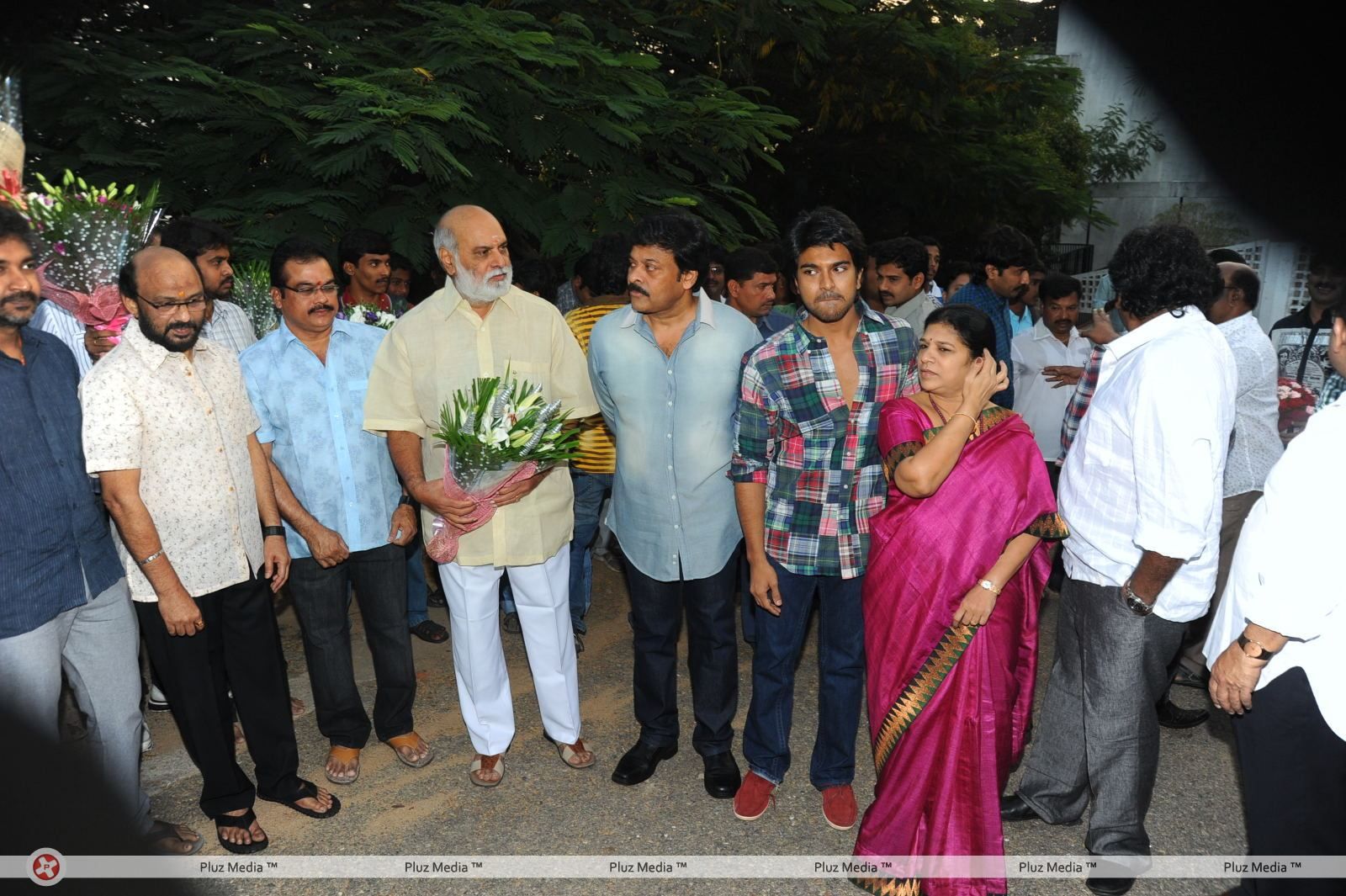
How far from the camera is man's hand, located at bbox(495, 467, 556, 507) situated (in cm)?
375

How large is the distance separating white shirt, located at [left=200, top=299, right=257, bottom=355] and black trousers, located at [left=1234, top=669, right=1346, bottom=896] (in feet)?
14.3

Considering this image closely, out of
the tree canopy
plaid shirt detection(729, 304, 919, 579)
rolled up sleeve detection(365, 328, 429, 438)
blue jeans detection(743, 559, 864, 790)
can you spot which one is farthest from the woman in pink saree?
the tree canopy

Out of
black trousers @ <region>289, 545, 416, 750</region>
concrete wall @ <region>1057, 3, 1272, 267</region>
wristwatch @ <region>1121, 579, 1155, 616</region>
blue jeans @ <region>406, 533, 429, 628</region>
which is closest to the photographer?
concrete wall @ <region>1057, 3, 1272, 267</region>

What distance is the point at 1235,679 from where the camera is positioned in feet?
8.40

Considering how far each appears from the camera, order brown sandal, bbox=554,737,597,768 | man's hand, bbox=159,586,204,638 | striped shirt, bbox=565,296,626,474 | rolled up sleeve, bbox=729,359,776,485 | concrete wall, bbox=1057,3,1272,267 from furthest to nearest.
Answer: striped shirt, bbox=565,296,626,474
brown sandal, bbox=554,737,597,768
rolled up sleeve, bbox=729,359,776,485
man's hand, bbox=159,586,204,638
concrete wall, bbox=1057,3,1272,267

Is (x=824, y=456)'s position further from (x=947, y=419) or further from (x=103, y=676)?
(x=103, y=676)

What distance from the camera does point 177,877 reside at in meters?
3.18

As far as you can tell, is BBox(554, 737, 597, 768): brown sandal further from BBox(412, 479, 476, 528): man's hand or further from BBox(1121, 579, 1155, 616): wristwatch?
BBox(1121, 579, 1155, 616): wristwatch

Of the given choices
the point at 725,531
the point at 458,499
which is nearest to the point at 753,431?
the point at 725,531

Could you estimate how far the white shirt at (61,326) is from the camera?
13.3 feet

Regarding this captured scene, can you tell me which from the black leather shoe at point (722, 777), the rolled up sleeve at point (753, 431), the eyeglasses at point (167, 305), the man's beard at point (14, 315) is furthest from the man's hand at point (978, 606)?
the man's beard at point (14, 315)

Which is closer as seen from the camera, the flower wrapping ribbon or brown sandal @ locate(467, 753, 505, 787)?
the flower wrapping ribbon

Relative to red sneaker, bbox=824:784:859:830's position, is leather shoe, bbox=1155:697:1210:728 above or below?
below

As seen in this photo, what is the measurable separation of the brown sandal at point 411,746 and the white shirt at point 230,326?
1.99m
